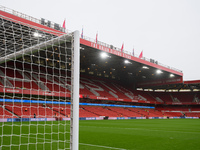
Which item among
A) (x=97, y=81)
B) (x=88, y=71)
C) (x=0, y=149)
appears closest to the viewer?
(x=0, y=149)

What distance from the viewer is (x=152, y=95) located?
49906 millimetres

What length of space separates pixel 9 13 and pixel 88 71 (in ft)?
75.0

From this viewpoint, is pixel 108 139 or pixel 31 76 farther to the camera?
pixel 31 76

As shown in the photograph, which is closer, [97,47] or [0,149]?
[0,149]

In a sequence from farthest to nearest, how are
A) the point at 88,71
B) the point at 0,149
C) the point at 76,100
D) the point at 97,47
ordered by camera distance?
1. the point at 88,71
2. the point at 97,47
3. the point at 0,149
4. the point at 76,100

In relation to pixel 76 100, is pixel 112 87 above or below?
above

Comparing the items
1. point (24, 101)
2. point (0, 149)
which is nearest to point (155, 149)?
point (0, 149)

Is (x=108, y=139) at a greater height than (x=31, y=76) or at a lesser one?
lesser

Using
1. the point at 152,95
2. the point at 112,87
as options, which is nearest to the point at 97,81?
the point at 112,87

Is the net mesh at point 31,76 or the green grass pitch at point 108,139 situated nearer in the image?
the net mesh at point 31,76

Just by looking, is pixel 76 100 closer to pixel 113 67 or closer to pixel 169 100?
pixel 113 67

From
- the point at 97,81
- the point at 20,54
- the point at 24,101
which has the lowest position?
the point at 24,101

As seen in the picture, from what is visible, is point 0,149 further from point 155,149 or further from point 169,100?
point 169,100

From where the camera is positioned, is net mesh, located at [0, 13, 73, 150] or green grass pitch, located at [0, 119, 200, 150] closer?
net mesh, located at [0, 13, 73, 150]
